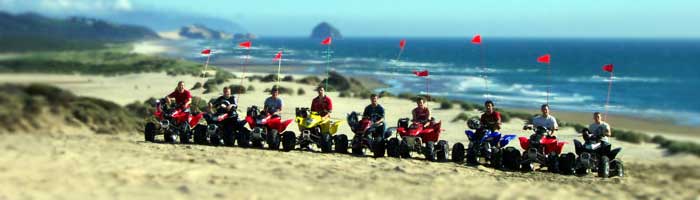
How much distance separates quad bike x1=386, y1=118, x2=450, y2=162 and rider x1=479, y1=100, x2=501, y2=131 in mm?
858

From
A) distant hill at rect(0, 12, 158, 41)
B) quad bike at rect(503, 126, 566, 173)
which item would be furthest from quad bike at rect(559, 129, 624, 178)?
distant hill at rect(0, 12, 158, 41)

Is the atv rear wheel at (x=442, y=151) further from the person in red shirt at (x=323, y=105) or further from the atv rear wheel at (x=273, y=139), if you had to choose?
Answer: the atv rear wheel at (x=273, y=139)

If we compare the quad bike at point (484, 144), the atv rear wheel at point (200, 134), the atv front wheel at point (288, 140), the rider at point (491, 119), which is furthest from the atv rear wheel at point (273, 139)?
the rider at point (491, 119)

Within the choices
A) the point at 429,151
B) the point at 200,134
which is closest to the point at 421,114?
the point at 429,151

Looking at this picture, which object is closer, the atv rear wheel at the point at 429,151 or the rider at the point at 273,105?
the atv rear wheel at the point at 429,151

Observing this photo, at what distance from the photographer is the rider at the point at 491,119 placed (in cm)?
1396

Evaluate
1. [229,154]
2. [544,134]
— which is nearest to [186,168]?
[229,154]

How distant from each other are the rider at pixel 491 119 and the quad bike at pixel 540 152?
0.66 metres

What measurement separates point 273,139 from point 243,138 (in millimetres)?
627

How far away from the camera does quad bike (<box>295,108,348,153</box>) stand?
48.0 feet

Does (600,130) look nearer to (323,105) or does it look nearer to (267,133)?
(323,105)

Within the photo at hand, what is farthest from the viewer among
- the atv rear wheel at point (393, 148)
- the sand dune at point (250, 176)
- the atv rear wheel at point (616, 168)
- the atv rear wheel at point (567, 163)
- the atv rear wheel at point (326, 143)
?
the atv rear wheel at point (326, 143)

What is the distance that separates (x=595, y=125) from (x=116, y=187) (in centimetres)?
814

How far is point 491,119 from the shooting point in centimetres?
1402
